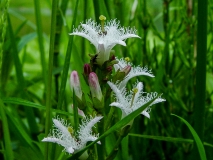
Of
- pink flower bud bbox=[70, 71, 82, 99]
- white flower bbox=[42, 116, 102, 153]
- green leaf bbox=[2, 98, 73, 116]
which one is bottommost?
white flower bbox=[42, 116, 102, 153]

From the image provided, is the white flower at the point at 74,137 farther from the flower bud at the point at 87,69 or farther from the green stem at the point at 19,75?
the green stem at the point at 19,75

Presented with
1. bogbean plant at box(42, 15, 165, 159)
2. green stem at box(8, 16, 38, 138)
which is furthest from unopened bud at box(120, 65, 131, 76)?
green stem at box(8, 16, 38, 138)

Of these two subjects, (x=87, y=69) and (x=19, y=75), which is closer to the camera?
(x=87, y=69)

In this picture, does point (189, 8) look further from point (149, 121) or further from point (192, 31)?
point (149, 121)

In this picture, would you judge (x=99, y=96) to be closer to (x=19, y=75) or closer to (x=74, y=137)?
(x=74, y=137)

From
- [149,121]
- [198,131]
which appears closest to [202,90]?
[198,131]

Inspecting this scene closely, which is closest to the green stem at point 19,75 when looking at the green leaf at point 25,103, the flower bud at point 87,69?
the green leaf at point 25,103

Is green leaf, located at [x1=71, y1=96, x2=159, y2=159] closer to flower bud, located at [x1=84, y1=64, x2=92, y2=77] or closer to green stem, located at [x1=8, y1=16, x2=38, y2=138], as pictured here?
flower bud, located at [x1=84, y1=64, x2=92, y2=77]

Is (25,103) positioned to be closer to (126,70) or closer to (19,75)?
(126,70)

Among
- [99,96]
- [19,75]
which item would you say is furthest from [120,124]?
[19,75]
